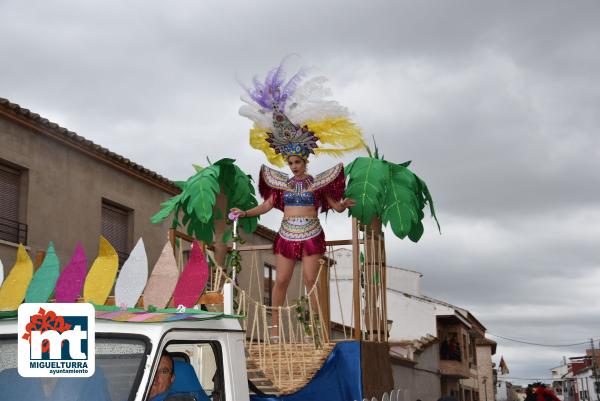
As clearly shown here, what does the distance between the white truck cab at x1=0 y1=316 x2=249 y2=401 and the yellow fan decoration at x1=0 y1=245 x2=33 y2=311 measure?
0.39 m

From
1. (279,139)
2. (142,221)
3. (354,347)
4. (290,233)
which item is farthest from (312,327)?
(142,221)

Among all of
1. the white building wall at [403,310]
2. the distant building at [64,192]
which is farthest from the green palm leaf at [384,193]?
the white building wall at [403,310]

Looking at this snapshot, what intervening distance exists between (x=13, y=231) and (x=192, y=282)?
11215 mm

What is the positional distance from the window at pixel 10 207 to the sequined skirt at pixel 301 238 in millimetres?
7956

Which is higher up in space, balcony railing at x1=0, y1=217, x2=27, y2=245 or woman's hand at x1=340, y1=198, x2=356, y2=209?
balcony railing at x1=0, y1=217, x2=27, y2=245

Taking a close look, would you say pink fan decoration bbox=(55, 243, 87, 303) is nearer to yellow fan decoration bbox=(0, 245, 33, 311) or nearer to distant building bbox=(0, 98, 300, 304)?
yellow fan decoration bbox=(0, 245, 33, 311)

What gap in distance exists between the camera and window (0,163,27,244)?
14.1m

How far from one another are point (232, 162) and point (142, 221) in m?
10.4

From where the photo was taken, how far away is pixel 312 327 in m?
6.40

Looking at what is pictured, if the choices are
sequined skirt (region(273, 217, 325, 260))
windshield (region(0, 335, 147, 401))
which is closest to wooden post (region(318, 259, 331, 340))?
sequined skirt (region(273, 217, 325, 260))

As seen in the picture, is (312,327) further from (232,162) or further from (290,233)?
(232,162)

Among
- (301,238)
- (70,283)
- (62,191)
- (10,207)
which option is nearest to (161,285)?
(70,283)

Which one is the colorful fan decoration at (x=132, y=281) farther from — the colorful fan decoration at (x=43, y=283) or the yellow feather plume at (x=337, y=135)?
the yellow feather plume at (x=337, y=135)

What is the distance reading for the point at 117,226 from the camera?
1733 cm
